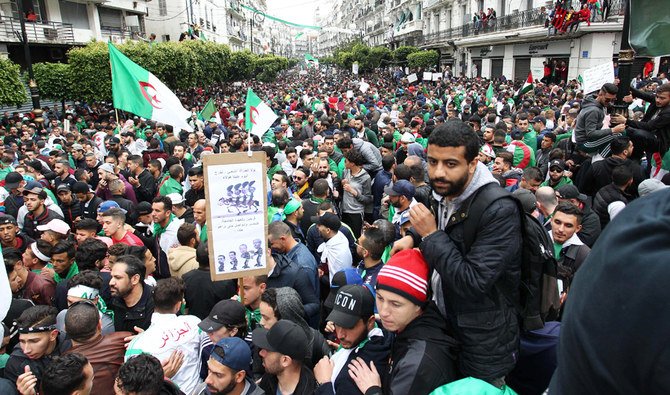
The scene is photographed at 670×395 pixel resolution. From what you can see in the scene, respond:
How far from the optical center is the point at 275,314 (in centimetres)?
345

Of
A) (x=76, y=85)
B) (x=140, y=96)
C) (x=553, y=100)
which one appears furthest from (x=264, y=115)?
(x=76, y=85)

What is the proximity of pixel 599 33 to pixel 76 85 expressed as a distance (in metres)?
25.3

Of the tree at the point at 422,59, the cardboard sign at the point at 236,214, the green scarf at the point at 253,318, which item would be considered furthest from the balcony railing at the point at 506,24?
the green scarf at the point at 253,318

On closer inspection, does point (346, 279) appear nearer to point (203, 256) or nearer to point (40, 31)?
point (203, 256)

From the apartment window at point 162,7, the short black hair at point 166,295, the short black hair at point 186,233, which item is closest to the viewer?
the short black hair at point 166,295

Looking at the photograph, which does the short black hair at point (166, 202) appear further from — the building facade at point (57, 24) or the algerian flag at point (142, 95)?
the building facade at point (57, 24)

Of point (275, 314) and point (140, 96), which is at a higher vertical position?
point (140, 96)

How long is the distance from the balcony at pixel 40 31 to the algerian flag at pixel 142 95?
1874cm

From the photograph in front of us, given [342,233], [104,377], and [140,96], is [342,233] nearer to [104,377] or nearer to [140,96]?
[104,377]

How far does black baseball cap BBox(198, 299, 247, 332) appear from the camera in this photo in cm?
336

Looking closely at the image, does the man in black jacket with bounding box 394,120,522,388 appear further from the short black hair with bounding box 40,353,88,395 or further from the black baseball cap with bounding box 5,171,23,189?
the black baseball cap with bounding box 5,171,23,189

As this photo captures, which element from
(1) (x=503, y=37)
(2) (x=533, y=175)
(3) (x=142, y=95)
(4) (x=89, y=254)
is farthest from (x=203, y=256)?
(1) (x=503, y=37)

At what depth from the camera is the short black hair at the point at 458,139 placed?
201cm

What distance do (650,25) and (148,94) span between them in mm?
7815
